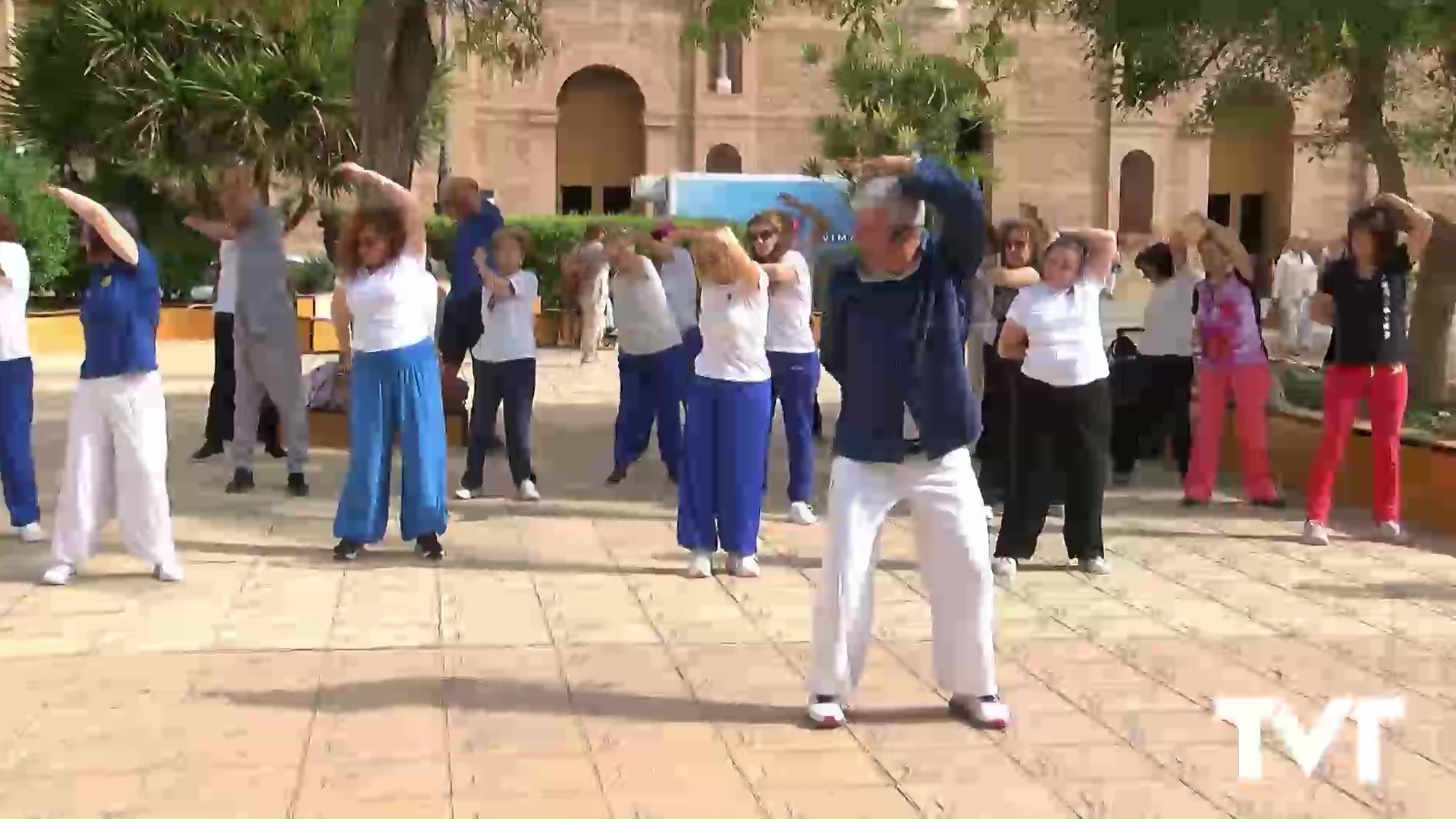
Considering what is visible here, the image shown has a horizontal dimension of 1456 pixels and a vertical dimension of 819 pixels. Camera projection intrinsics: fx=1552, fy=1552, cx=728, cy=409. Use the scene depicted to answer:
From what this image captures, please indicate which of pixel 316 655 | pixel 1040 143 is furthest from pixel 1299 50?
pixel 1040 143

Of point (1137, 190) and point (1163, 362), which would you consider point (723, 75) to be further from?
point (1163, 362)

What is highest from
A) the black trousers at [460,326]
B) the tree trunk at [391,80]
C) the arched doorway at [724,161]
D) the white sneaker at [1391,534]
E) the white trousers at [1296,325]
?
the arched doorway at [724,161]

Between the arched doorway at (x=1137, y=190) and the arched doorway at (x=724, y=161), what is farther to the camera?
the arched doorway at (x=1137, y=190)

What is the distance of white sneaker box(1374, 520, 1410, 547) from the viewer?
8.08 metres

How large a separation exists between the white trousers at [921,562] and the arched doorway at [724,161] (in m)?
30.9

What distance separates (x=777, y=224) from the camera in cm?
770

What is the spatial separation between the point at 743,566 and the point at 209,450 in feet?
17.0

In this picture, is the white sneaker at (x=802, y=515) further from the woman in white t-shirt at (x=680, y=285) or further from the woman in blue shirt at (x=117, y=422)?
the woman in blue shirt at (x=117, y=422)

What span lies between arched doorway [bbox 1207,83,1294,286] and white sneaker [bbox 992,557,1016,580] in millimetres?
30124

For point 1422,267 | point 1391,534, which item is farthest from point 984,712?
point 1422,267

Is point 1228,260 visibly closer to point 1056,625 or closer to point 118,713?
point 1056,625

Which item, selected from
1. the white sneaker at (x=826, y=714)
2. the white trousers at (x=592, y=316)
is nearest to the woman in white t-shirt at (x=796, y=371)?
the white sneaker at (x=826, y=714)

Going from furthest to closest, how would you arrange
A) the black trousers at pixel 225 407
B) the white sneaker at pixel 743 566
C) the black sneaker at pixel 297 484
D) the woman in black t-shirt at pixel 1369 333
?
the black trousers at pixel 225 407, the black sneaker at pixel 297 484, the woman in black t-shirt at pixel 1369 333, the white sneaker at pixel 743 566

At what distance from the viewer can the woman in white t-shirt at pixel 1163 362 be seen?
947 centimetres
